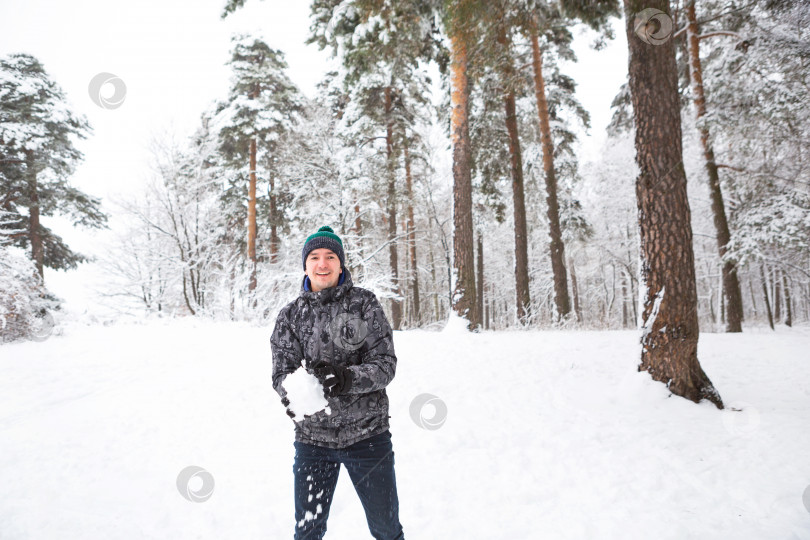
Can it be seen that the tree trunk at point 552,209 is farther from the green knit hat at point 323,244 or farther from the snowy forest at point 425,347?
the green knit hat at point 323,244

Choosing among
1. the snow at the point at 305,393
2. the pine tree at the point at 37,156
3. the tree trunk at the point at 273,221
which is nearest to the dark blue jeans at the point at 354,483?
the snow at the point at 305,393

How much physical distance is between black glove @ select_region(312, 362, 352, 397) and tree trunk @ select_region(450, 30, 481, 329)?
21.1 ft

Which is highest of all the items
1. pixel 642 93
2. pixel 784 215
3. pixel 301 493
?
pixel 642 93

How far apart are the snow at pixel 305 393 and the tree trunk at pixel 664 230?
4.31 meters

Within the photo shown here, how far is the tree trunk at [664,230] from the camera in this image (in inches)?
169

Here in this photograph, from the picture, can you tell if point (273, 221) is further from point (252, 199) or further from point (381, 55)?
point (381, 55)

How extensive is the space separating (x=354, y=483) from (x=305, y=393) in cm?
57

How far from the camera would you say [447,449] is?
147 inches

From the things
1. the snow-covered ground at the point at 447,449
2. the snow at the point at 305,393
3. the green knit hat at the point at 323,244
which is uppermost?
the green knit hat at the point at 323,244

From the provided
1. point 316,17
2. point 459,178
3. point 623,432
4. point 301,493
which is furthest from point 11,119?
point 623,432

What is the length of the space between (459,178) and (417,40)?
283cm

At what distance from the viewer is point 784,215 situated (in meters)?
8.94

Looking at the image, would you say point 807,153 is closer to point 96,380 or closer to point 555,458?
point 555,458

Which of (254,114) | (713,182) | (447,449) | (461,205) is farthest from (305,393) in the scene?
(254,114)
